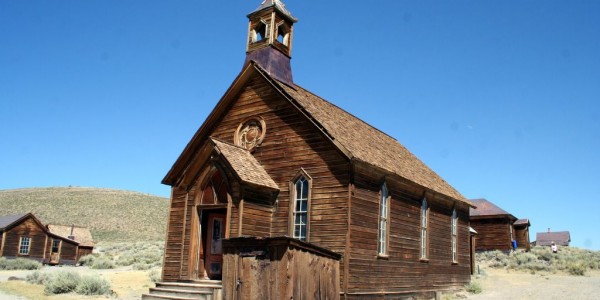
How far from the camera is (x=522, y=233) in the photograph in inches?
1681

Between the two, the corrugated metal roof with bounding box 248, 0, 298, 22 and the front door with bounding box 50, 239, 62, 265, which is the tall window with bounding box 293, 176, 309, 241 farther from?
the front door with bounding box 50, 239, 62, 265

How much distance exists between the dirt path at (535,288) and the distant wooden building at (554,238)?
5111 centimetres

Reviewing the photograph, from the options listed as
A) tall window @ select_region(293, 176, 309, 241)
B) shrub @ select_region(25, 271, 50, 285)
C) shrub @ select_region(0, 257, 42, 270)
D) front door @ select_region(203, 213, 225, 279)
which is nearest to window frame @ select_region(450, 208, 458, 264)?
tall window @ select_region(293, 176, 309, 241)

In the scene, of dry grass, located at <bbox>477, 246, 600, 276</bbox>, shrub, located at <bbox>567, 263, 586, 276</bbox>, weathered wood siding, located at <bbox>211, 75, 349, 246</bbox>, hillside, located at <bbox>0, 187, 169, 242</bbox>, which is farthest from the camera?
hillside, located at <bbox>0, 187, 169, 242</bbox>

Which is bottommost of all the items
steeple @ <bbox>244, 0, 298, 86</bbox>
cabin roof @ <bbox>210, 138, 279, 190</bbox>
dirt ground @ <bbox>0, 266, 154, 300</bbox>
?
dirt ground @ <bbox>0, 266, 154, 300</bbox>

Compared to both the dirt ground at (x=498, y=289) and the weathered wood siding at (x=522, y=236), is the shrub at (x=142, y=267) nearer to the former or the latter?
the dirt ground at (x=498, y=289)

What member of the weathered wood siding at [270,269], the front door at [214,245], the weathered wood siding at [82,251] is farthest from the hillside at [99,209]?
the weathered wood siding at [270,269]

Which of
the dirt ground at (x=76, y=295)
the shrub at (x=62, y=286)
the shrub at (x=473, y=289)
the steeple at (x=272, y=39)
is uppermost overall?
the steeple at (x=272, y=39)

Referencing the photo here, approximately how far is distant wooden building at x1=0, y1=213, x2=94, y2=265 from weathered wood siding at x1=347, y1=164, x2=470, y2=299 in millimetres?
35771

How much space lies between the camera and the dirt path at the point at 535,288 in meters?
19.7

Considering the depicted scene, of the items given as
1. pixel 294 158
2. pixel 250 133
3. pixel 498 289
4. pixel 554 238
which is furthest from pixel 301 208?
pixel 554 238

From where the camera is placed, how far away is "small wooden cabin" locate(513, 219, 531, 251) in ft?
139

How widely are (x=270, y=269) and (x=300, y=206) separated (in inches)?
172

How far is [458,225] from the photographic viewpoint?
22641 mm
